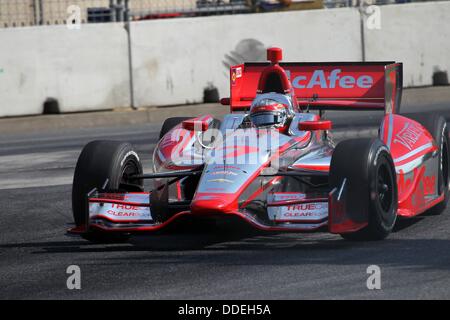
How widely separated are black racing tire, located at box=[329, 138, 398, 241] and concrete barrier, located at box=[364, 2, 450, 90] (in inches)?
452

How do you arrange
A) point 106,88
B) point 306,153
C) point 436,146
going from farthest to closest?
point 106,88 → point 436,146 → point 306,153

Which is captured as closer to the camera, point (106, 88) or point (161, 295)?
point (161, 295)

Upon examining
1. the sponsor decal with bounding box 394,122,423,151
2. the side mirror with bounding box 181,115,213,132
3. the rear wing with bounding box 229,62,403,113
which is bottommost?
the sponsor decal with bounding box 394,122,423,151

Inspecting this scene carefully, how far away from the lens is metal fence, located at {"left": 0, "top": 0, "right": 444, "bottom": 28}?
19.3 m

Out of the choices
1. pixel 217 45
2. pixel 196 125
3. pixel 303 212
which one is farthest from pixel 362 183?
pixel 217 45

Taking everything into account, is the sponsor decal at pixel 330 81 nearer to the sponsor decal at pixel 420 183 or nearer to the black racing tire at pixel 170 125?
the black racing tire at pixel 170 125

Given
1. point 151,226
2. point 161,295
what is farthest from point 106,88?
point 161,295

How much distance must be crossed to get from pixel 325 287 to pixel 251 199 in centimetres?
175

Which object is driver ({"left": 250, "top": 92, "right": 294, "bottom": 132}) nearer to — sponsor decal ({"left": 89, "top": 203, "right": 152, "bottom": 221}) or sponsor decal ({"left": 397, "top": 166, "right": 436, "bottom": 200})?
sponsor decal ({"left": 397, "top": 166, "right": 436, "bottom": 200})

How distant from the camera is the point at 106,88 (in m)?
18.8

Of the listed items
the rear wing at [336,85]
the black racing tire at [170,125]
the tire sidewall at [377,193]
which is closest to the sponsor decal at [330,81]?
the rear wing at [336,85]

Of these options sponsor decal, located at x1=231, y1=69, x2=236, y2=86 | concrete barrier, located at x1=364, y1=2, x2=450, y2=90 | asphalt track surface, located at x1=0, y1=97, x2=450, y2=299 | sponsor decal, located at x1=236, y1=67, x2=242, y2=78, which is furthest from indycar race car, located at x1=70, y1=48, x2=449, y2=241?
concrete barrier, located at x1=364, y1=2, x2=450, y2=90

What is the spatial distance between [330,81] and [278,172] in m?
2.48

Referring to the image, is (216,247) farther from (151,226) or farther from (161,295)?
(161,295)
